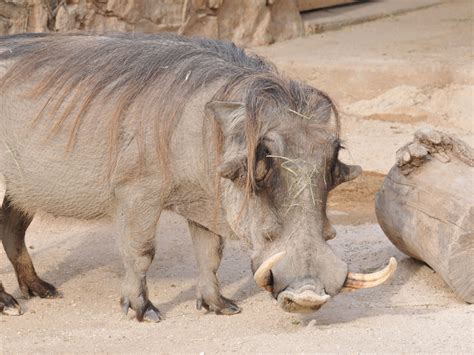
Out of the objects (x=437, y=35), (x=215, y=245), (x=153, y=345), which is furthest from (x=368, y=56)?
(x=153, y=345)

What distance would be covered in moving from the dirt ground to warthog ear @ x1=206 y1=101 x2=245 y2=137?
0.92 m

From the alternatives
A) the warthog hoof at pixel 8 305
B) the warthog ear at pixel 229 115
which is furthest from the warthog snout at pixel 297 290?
the warthog hoof at pixel 8 305

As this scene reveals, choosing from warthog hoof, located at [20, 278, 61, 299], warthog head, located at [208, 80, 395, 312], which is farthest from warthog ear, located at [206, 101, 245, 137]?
warthog hoof, located at [20, 278, 61, 299]

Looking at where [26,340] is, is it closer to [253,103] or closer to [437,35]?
[253,103]

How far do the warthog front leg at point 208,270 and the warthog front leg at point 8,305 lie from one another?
0.92m

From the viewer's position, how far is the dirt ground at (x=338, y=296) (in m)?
4.56

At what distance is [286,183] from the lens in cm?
452

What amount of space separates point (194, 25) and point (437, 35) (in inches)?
99.5

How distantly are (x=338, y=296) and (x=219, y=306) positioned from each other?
0.62 metres

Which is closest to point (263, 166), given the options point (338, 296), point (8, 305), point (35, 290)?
point (338, 296)

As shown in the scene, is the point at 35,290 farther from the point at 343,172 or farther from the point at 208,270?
the point at 343,172

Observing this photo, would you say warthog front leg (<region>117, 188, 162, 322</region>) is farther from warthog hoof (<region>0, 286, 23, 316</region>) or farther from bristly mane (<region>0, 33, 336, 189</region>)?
warthog hoof (<region>0, 286, 23, 316</region>)

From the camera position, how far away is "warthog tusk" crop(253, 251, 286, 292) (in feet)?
14.1

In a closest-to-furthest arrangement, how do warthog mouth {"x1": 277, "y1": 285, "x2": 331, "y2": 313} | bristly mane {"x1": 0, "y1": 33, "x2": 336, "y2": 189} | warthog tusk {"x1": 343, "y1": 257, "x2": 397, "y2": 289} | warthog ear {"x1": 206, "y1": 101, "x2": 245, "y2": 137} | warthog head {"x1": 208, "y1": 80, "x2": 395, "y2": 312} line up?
warthog mouth {"x1": 277, "y1": 285, "x2": 331, "y2": 313}, warthog head {"x1": 208, "y1": 80, "x2": 395, "y2": 312}, warthog tusk {"x1": 343, "y1": 257, "x2": 397, "y2": 289}, warthog ear {"x1": 206, "y1": 101, "x2": 245, "y2": 137}, bristly mane {"x1": 0, "y1": 33, "x2": 336, "y2": 189}
